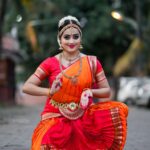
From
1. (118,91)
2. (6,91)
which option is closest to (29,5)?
(6,91)

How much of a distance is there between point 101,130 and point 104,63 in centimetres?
3502

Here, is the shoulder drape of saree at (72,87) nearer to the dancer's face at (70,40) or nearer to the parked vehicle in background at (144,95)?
the dancer's face at (70,40)

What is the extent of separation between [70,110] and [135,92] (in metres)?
25.7

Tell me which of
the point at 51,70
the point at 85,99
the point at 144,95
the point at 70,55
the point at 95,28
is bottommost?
the point at 144,95

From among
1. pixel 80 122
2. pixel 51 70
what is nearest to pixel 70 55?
pixel 51 70

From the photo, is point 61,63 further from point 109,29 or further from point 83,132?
point 109,29

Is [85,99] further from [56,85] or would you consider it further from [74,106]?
[56,85]

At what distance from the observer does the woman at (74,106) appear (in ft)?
18.2

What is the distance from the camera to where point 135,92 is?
31.1 meters

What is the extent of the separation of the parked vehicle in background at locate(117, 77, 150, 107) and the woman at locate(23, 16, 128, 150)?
21778mm

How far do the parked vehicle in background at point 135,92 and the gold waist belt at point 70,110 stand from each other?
2189 cm

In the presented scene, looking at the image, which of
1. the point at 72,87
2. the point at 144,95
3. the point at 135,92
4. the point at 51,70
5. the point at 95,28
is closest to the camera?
the point at 72,87

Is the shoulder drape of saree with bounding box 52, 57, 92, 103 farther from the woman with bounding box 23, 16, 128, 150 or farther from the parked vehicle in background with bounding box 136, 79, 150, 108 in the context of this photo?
the parked vehicle in background with bounding box 136, 79, 150, 108

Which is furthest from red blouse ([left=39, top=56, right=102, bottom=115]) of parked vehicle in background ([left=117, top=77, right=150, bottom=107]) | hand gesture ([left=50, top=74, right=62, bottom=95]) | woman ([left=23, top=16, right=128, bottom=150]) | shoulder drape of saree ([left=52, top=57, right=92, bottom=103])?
parked vehicle in background ([left=117, top=77, right=150, bottom=107])
